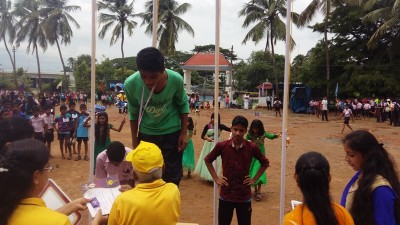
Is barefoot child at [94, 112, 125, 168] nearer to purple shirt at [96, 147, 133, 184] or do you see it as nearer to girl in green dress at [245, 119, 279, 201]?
girl in green dress at [245, 119, 279, 201]

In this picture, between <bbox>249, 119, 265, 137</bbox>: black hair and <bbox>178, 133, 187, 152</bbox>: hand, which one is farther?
<bbox>249, 119, 265, 137</bbox>: black hair

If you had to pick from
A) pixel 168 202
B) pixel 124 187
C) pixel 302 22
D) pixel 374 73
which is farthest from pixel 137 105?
pixel 374 73

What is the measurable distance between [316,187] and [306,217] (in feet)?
0.56

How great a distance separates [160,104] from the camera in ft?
11.0

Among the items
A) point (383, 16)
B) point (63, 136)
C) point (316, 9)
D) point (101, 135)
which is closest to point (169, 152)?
point (101, 135)

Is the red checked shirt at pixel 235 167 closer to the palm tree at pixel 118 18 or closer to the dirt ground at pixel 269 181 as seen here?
the dirt ground at pixel 269 181

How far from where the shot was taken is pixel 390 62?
29453 mm

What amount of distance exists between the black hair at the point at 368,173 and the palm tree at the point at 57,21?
35411 mm

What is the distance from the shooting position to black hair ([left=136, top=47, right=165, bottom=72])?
2979 mm

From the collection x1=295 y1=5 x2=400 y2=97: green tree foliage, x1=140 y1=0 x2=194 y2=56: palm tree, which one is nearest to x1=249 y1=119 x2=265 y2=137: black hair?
x1=295 y1=5 x2=400 y2=97: green tree foliage

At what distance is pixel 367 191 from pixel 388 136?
56.1 feet

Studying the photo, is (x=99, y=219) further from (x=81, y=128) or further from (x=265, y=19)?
(x=265, y=19)

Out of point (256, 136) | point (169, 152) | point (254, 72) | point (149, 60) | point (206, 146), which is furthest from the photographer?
point (254, 72)

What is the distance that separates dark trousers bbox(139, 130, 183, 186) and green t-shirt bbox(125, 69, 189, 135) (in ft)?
0.15
